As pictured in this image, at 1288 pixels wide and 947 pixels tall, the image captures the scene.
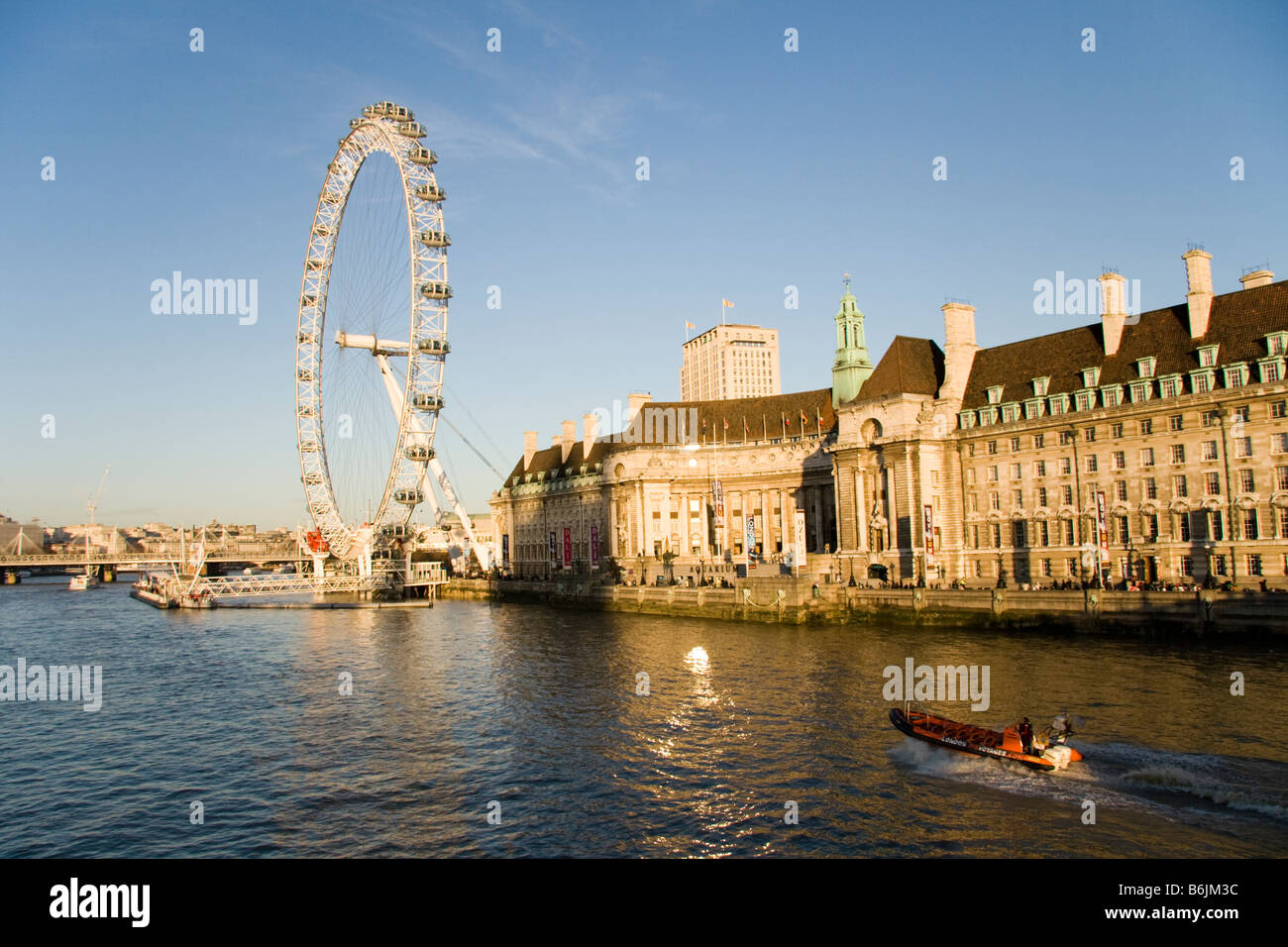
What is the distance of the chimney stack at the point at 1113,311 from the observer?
242 feet

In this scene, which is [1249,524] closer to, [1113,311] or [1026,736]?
[1113,311]

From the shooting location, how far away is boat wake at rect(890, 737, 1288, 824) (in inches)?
1044

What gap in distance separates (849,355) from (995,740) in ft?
279

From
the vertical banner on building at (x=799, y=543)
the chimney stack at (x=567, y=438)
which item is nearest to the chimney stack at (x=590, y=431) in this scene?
the chimney stack at (x=567, y=438)

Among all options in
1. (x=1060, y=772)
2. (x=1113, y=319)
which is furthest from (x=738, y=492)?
(x=1060, y=772)

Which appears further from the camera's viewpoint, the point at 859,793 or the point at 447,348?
the point at 447,348

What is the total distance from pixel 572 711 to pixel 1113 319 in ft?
182

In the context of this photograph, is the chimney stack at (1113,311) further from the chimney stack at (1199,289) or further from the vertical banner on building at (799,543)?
the vertical banner on building at (799,543)

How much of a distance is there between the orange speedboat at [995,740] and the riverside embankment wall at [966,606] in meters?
27.7

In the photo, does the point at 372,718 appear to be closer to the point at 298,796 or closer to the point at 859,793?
the point at 298,796

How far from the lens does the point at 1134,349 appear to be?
236ft

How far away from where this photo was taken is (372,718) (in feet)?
146

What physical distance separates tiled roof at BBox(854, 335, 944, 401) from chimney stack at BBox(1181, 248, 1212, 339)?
25.3 meters

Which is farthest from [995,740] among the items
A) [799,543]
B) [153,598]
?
[153,598]
